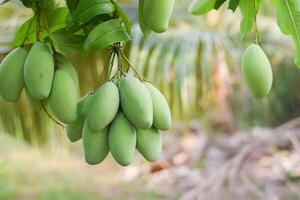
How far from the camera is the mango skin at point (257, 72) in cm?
61

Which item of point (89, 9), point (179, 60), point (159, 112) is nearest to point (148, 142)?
point (159, 112)

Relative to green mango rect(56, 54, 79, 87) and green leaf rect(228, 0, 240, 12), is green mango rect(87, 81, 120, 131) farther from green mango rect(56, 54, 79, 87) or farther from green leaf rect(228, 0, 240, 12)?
green leaf rect(228, 0, 240, 12)

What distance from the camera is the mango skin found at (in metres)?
0.61

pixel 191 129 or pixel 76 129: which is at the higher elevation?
pixel 76 129

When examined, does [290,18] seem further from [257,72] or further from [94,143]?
[94,143]

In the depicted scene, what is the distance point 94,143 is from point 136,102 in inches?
2.1

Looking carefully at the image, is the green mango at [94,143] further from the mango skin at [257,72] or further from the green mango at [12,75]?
the mango skin at [257,72]

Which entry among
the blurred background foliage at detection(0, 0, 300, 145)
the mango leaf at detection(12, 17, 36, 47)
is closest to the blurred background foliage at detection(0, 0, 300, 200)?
the blurred background foliage at detection(0, 0, 300, 145)

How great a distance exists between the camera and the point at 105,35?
52 centimetres

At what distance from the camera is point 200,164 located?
3.84 metres

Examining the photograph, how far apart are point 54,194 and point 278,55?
155 centimetres

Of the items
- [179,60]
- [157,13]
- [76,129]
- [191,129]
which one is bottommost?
[191,129]

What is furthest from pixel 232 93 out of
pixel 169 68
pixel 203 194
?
pixel 169 68

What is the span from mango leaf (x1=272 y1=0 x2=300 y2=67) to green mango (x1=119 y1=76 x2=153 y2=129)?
0.64 feet
